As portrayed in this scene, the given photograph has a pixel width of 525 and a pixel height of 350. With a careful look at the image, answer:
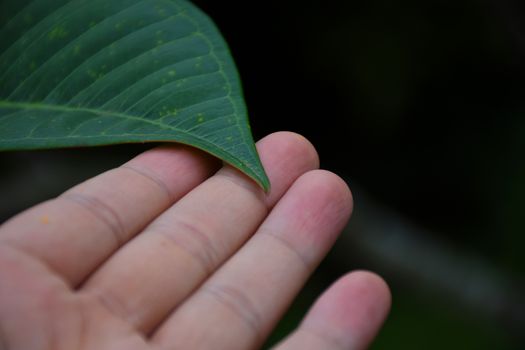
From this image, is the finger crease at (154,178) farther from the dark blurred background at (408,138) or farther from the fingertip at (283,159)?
the dark blurred background at (408,138)

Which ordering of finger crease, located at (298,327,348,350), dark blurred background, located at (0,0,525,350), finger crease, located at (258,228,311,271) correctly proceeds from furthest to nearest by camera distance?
dark blurred background, located at (0,0,525,350) < finger crease, located at (258,228,311,271) < finger crease, located at (298,327,348,350)

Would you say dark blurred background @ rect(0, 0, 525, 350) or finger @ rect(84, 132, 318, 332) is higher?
finger @ rect(84, 132, 318, 332)

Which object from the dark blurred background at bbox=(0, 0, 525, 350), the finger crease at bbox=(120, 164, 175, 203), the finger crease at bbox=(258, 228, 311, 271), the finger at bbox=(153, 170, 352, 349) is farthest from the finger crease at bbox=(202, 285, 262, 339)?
the dark blurred background at bbox=(0, 0, 525, 350)

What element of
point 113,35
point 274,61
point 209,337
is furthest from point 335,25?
point 209,337

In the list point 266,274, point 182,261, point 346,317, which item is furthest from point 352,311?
point 182,261

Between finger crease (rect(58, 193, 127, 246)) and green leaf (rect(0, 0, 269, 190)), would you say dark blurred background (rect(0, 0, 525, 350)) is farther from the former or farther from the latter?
finger crease (rect(58, 193, 127, 246))

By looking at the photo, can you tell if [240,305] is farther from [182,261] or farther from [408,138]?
[408,138]

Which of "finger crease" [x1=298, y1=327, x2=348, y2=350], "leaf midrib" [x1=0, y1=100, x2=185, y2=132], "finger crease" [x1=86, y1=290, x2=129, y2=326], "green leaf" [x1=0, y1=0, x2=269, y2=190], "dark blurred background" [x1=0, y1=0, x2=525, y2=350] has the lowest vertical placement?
"dark blurred background" [x1=0, y1=0, x2=525, y2=350]

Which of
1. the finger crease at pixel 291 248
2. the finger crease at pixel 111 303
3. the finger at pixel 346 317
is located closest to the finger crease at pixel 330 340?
the finger at pixel 346 317

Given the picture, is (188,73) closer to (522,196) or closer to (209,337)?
(209,337)
